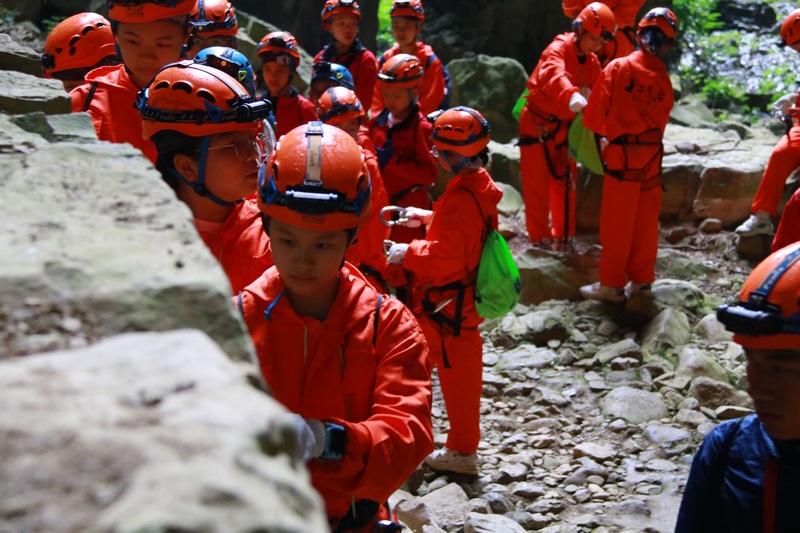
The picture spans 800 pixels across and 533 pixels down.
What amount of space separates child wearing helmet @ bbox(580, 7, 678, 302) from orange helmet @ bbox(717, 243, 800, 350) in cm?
457

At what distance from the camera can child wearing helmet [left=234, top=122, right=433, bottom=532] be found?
2.29 meters

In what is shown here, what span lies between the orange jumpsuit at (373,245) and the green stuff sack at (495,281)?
666mm

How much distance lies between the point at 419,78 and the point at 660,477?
3.53m

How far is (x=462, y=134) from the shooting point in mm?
4949

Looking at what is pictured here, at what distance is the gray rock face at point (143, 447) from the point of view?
2.62 feet

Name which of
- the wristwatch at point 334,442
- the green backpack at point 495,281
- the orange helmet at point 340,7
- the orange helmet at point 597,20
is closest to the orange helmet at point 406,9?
the orange helmet at point 340,7

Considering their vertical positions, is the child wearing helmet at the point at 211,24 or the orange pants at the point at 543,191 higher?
the child wearing helmet at the point at 211,24

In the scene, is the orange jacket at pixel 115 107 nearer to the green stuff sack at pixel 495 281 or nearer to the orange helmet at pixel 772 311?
the green stuff sack at pixel 495 281

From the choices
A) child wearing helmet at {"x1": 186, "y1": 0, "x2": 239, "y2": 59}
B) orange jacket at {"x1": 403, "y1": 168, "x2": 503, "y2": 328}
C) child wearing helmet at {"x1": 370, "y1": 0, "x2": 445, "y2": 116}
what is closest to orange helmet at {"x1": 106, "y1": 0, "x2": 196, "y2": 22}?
child wearing helmet at {"x1": 186, "y1": 0, "x2": 239, "y2": 59}

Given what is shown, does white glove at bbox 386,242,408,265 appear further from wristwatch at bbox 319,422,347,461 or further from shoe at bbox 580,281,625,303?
shoe at bbox 580,281,625,303

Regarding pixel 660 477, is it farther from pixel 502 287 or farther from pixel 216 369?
pixel 216 369

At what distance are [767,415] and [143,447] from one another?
1.97 meters

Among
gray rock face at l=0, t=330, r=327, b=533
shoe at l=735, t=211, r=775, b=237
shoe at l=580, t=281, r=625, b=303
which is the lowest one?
Result: shoe at l=580, t=281, r=625, b=303

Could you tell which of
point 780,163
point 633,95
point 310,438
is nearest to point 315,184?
point 310,438
